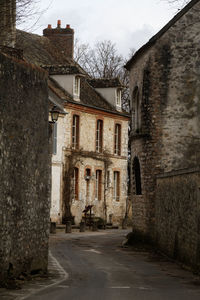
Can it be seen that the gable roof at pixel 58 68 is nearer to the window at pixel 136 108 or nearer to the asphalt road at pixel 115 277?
the window at pixel 136 108

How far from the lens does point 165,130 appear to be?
82.0ft

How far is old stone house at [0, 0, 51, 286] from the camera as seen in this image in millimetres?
12492

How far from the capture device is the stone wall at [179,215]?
1742 cm

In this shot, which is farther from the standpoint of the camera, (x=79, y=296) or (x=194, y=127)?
(x=194, y=127)

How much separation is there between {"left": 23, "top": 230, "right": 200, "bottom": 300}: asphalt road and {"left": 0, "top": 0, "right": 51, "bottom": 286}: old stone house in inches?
40.5

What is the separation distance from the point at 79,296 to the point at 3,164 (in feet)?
9.72

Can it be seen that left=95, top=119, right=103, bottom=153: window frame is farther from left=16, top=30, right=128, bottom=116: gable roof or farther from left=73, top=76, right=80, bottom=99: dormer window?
left=73, top=76, right=80, bottom=99: dormer window

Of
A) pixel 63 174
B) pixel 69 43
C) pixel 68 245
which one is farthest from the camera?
pixel 69 43

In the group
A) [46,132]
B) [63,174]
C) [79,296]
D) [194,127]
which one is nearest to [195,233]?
[46,132]

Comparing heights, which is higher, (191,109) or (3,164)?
(191,109)

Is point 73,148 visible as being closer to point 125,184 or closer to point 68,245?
point 125,184

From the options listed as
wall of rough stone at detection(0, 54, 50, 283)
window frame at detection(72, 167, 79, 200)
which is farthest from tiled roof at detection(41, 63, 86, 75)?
wall of rough stone at detection(0, 54, 50, 283)

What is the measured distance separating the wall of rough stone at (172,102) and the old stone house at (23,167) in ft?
31.9

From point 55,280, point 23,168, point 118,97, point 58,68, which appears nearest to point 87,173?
point 118,97
